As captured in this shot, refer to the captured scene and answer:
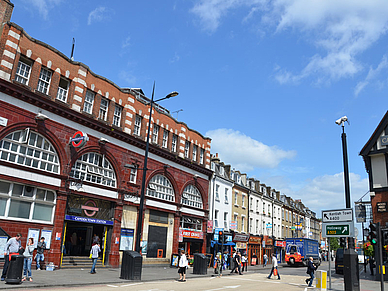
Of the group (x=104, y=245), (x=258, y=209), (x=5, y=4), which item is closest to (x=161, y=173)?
(x=104, y=245)

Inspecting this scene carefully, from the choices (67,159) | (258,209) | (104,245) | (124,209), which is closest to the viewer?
(67,159)

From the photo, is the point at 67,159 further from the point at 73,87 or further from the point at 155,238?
the point at 155,238

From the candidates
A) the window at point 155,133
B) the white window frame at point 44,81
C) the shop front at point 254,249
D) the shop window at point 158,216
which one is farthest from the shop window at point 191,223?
the white window frame at point 44,81

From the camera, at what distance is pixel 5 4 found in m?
18.4

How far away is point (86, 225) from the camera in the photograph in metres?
24.3

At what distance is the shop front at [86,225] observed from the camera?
2094 centimetres

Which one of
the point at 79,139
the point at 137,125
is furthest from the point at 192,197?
the point at 79,139

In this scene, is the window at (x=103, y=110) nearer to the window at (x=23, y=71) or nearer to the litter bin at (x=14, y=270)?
the window at (x=23, y=71)

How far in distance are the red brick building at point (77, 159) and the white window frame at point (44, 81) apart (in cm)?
6

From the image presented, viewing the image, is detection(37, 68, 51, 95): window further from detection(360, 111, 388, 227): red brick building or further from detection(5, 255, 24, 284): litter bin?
detection(360, 111, 388, 227): red brick building

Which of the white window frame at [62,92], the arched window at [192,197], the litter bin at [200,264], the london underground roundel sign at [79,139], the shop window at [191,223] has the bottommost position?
the litter bin at [200,264]

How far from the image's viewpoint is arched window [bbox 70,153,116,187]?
21469mm

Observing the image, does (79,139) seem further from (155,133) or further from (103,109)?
(155,133)

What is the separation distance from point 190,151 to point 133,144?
859 centimetres
